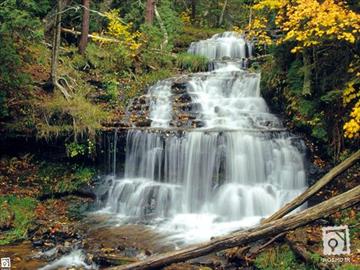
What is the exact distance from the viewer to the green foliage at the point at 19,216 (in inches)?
420

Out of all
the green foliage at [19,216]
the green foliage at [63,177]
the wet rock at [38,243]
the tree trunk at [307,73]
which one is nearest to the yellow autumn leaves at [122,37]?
the green foliage at [63,177]

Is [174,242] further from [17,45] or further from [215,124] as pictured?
[17,45]

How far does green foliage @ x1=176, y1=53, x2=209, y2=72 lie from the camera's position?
A: 2016 cm

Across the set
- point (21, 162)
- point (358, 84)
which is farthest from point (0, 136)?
point (358, 84)

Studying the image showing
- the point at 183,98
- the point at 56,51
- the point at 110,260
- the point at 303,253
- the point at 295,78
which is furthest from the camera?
the point at 183,98

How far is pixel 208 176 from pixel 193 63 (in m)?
8.55

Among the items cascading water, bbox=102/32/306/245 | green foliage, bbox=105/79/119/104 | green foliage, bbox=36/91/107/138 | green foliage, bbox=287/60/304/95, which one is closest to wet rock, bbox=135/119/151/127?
cascading water, bbox=102/32/306/245

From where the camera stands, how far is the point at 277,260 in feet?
28.7

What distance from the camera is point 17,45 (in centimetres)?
1387

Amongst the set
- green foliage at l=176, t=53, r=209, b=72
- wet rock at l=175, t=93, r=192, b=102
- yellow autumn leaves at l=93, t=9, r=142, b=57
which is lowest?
wet rock at l=175, t=93, r=192, b=102

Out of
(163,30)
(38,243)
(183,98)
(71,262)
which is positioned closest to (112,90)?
(183,98)

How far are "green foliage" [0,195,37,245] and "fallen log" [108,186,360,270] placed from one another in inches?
158

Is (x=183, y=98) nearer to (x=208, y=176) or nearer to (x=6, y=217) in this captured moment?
(x=208, y=176)

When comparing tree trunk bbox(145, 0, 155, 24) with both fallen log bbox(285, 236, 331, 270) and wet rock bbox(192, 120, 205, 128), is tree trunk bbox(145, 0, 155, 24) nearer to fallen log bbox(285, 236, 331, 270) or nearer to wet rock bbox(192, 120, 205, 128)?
wet rock bbox(192, 120, 205, 128)
